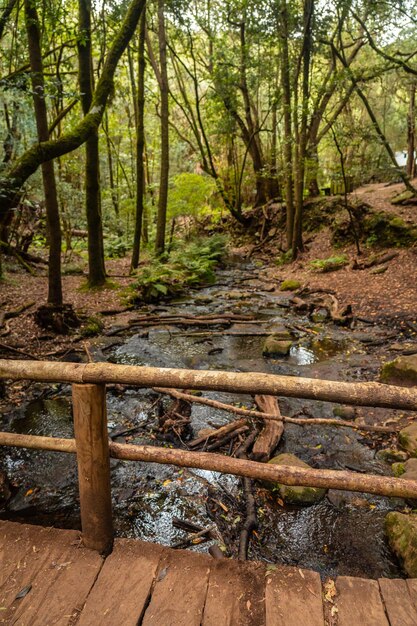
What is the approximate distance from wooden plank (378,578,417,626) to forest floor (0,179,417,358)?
578cm

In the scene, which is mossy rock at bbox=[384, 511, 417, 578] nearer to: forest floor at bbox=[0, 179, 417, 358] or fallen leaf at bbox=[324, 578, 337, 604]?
fallen leaf at bbox=[324, 578, 337, 604]

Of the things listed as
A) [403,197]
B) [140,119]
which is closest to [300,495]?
[140,119]

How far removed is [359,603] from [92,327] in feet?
23.8

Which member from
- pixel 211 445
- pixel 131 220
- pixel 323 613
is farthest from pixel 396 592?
pixel 131 220

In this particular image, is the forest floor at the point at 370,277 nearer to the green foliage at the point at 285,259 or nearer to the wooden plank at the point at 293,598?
the green foliage at the point at 285,259

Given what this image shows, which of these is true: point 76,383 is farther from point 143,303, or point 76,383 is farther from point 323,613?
point 143,303

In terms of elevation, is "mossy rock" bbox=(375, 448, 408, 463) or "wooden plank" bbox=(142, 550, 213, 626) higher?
"wooden plank" bbox=(142, 550, 213, 626)

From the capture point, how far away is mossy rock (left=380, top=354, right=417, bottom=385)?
5.21m

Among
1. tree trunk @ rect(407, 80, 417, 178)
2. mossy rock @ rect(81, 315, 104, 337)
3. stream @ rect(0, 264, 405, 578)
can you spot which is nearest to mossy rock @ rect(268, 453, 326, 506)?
A: stream @ rect(0, 264, 405, 578)

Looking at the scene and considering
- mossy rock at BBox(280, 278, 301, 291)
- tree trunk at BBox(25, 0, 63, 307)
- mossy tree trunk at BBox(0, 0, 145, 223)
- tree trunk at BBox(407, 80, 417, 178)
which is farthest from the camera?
tree trunk at BBox(407, 80, 417, 178)

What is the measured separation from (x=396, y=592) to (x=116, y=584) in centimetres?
151

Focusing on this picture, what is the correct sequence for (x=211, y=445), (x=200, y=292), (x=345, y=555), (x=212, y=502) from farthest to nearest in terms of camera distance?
1. (x=200, y=292)
2. (x=211, y=445)
3. (x=212, y=502)
4. (x=345, y=555)

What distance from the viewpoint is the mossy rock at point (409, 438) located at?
13.3ft

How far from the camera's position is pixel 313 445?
4.42 m
